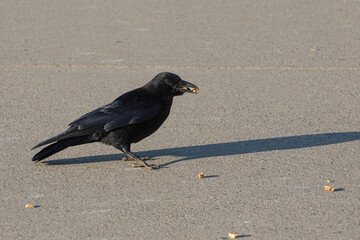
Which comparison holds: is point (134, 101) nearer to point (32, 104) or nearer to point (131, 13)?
point (32, 104)

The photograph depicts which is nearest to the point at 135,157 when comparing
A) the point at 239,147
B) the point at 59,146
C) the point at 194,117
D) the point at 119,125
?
the point at 119,125

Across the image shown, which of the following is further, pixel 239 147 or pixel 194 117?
pixel 194 117

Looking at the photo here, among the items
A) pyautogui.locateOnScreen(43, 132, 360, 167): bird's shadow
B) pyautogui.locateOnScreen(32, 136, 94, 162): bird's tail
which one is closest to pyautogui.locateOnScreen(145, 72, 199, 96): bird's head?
pyautogui.locateOnScreen(43, 132, 360, 167): bird's shadow

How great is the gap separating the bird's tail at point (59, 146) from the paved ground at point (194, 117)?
0.39ft

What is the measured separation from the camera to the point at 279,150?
5.50 metres

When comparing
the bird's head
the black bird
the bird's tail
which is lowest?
the bird's tail

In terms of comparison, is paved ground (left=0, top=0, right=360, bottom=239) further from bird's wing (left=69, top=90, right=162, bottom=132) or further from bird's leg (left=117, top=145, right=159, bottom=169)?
bird's wing (left=69, top=90, right=162, bottom=132)

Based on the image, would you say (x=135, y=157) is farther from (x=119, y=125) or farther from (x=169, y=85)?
(x=169, y=85)

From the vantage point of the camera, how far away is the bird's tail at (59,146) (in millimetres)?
5120

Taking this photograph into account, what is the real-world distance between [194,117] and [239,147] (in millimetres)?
811

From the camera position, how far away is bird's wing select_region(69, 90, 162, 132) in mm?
5133

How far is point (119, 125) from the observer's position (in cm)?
514

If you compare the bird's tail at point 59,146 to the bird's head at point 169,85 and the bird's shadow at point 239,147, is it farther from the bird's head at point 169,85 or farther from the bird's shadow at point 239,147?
the bird's head at point 169,85

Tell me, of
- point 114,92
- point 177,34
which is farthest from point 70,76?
point 177,34
